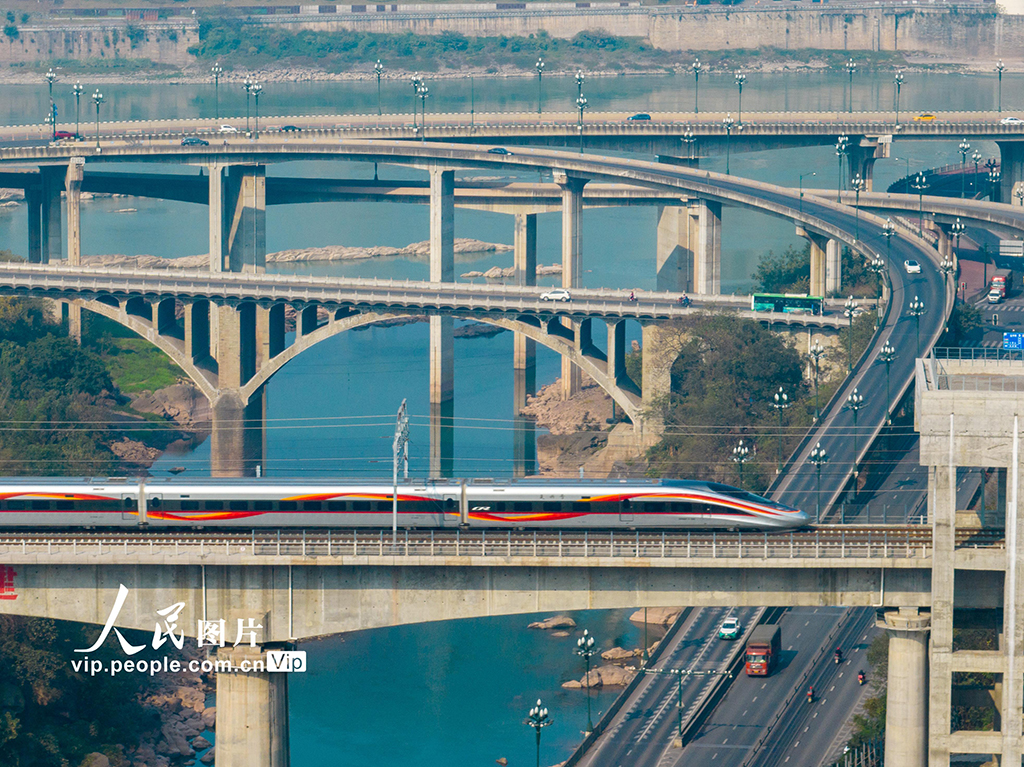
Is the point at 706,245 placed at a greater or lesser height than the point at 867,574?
greater

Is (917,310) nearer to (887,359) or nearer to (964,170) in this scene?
(887,359)

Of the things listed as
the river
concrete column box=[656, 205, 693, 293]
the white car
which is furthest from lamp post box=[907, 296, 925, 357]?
concrete column box=[656, 205, 693, 293]

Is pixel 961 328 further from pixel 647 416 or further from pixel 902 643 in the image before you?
pixel 902 643

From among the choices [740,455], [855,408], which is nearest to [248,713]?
[740,455]

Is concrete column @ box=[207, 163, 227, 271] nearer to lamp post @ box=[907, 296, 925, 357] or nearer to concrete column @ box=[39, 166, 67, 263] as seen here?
concrete column @ box=[39, 166, 67, 263]

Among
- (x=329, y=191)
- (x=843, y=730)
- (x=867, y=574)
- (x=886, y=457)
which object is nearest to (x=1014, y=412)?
(x=867, y=574)
